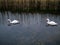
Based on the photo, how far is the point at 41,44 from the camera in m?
8.87

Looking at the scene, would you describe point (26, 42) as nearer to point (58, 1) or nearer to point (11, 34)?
point (11, 34)

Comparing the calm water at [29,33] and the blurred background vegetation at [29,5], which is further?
the blurred background vegetation at [29,5]

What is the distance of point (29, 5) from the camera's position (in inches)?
758

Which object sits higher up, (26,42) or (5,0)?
(5,0)

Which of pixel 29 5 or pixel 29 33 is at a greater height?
pixel 29 5

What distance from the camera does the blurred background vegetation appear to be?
17.6 m

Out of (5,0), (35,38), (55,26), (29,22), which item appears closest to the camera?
(35,38)

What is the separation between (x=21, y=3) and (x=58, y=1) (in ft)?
11.2

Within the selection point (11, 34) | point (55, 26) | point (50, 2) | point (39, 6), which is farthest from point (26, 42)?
point (50, 2)

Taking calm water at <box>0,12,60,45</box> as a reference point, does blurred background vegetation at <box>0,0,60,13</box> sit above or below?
above

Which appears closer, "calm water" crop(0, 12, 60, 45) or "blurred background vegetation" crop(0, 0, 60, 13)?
"calm water" crop(0, 12, 60, 45)

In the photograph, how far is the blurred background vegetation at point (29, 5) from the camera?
1759 cm

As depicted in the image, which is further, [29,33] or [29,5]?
[29,5]

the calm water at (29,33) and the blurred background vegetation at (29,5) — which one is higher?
the blurred background vegetation at (29,5)
